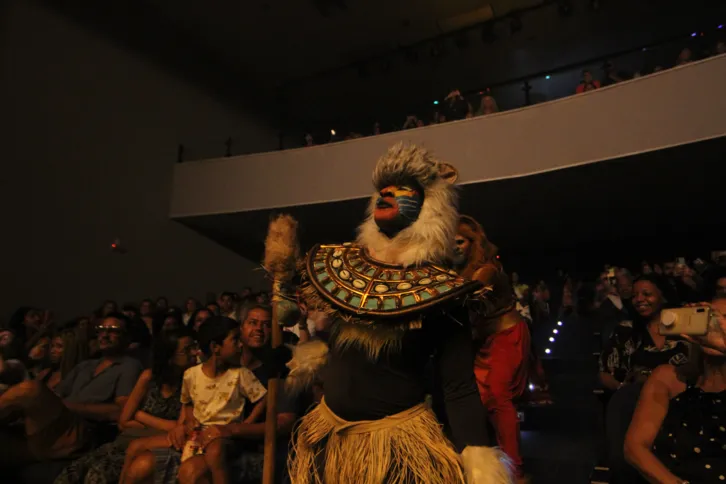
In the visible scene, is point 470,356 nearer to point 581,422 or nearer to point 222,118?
point 581,422

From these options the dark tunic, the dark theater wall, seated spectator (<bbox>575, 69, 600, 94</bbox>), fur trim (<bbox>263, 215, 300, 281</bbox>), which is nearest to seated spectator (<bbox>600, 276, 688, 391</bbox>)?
the dark tunic

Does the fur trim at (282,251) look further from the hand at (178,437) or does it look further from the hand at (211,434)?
the hand at (178,437)

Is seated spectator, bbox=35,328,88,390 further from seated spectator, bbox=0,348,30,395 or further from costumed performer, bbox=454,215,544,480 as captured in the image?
costumed performer, bbox=454,215,544,480

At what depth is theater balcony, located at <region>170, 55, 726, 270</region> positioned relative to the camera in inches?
216

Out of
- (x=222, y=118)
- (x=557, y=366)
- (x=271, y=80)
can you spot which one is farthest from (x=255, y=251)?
(x=557, y=366)

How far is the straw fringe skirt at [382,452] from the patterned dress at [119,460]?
1.23 m

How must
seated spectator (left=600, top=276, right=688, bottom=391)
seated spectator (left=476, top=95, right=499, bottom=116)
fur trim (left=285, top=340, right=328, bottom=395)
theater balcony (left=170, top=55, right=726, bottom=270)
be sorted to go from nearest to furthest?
fur trim (left=285, top=340, right=328, bottom=395)
seated spectator (left=600, top=276, right=688, bottom=391)
theater balcony (left=170, top=55, right=726, bottom=270)
seated spectator (left=476, top=95, right=499, bottom=116)

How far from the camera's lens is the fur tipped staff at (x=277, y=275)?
5.56 feet

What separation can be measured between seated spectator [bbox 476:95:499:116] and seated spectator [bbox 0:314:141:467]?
5.34 meters

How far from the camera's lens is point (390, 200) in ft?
5.06

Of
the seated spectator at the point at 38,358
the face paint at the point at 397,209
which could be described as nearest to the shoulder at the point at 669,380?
the face paint at the point at 397,209

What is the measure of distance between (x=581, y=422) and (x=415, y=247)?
296 centimetres

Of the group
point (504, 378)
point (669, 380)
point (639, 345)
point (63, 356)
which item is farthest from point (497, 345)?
point (63, 356)

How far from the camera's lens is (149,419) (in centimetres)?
275
